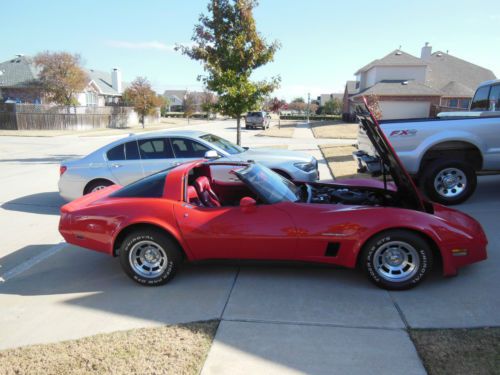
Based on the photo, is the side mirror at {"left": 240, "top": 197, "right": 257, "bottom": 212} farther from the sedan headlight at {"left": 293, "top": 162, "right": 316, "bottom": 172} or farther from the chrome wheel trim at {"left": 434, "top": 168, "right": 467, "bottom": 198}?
the chrome wheel trim at {"left": 434, "top": 168, "right": 467, "bottom": 198}

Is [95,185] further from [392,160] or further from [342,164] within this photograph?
[342,164]

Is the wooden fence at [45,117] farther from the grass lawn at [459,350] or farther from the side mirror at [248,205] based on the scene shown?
the grass lawn at [459,350]

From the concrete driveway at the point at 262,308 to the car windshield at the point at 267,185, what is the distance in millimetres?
731

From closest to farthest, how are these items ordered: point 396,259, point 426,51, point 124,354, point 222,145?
point 124,354 < point 396,259 < point 222,145 < point 426,51

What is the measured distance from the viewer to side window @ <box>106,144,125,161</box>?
7.72 meters

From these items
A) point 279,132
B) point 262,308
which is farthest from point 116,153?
point 279,132

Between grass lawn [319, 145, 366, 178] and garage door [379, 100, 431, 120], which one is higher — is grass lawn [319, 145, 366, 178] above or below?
below

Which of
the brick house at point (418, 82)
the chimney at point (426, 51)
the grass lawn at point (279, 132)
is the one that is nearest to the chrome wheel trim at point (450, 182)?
the grass lawn at point (279, 132)

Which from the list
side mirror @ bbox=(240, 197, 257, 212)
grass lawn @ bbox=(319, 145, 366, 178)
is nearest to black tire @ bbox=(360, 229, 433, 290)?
side mirror @ bbox=(240, 197, 257, 212)

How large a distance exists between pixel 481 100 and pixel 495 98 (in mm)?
607

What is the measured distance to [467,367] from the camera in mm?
2770

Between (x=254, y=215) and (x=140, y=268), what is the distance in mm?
1385

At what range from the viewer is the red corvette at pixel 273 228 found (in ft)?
12.8

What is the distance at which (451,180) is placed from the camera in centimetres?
704
